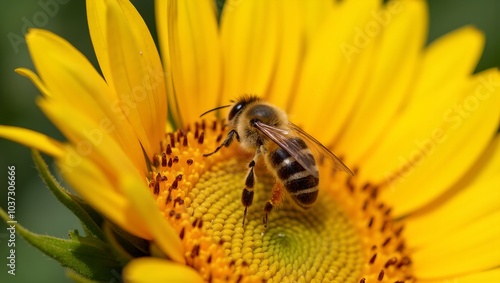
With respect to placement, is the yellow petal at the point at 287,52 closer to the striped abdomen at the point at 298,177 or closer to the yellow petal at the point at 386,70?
the yellow petal at the point at 386,70

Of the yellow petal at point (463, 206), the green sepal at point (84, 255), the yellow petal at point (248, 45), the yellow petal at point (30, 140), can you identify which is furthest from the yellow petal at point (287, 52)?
the yellow petal at point (30, 140)

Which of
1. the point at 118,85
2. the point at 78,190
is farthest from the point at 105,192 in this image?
the point at 118,85

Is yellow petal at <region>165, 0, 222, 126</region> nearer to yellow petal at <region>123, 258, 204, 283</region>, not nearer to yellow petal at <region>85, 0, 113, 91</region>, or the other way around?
yellow petal at <region>85, 0, 113, 91</region>

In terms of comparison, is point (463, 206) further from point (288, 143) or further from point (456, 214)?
point (288, 143)

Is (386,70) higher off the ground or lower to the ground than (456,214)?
higher

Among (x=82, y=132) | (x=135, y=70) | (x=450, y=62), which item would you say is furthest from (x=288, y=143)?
(x=450, y=62)

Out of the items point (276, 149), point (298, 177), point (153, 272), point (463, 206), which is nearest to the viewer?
point (153, 272)

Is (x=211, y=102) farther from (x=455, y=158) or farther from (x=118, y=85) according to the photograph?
(x=455, y=158)
